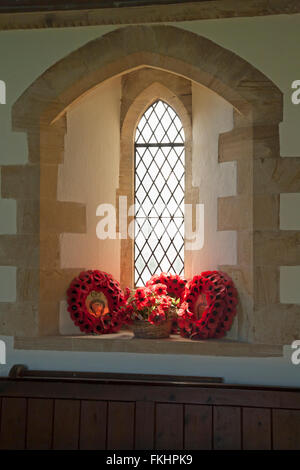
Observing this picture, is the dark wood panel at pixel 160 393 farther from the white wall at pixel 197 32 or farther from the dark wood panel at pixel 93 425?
the white wall at pixel 197 32

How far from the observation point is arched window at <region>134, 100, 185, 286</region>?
4750 mm

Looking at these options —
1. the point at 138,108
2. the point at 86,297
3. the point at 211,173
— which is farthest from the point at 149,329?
the point at 138,108

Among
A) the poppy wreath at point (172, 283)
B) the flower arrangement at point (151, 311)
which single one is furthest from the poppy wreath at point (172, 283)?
the flower arrangement at point (151, 311)

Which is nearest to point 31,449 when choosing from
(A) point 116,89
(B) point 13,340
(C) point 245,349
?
(B) point 13,340

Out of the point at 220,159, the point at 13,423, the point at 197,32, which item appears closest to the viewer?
the point at 13,423

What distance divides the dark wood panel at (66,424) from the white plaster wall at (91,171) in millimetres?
609

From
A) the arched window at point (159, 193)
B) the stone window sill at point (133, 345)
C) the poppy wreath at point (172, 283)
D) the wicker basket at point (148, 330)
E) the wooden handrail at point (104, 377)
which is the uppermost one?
the arched window at point (159, 193)

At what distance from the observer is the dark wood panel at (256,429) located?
3420 mm

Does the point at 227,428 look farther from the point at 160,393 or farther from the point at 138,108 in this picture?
the point at 138,108

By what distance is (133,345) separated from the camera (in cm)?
385

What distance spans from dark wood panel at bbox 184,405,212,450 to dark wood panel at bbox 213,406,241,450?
0.04 meters

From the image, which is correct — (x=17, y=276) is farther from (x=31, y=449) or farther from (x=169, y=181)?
(x=169, y=181)

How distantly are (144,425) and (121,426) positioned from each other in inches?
5.4

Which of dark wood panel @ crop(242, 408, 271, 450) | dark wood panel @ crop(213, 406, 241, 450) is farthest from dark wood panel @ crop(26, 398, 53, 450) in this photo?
dark wood panel @ crop(242, 408, 271, 450)
